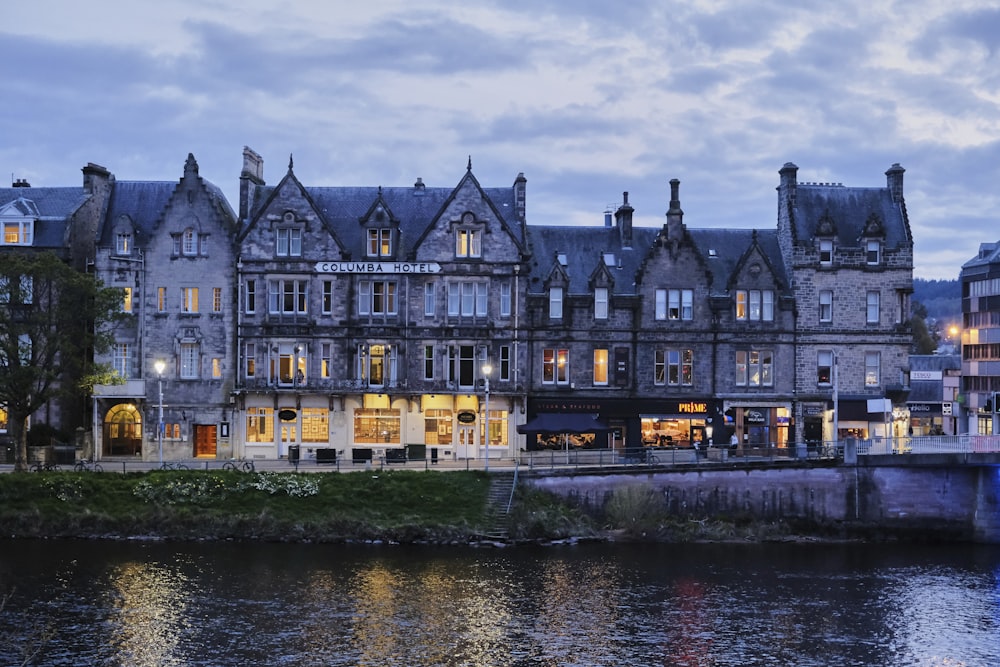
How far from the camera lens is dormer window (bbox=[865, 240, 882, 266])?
70.1m

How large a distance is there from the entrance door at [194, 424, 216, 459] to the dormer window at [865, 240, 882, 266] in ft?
146

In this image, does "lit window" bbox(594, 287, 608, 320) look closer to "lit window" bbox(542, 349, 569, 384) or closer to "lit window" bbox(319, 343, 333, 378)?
"lit window" bbox(542, 349, 569, 384)

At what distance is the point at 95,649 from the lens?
36.8 metres

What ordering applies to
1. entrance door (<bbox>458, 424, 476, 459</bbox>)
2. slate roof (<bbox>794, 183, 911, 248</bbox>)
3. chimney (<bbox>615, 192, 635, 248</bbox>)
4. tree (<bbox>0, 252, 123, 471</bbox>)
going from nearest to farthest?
tree (<bbox>0, 252, 123, 471</bbox>) → entrance door (<bbox>458, 424, 476, 459</bbox>) → slate roof (<bbox>794, 183, 911, 248</bbox>) → chimney (<bbox>615, 192, 635, 248</bbox>)

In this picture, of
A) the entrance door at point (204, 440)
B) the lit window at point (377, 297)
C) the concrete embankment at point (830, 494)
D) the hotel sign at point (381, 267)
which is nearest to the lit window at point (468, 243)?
the hotel sign at point (381, 267)

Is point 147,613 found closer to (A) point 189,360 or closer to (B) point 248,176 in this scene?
(A) point 189,360

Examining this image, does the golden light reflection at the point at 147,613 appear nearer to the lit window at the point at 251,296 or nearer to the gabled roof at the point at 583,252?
the lit window at the point at 251,296

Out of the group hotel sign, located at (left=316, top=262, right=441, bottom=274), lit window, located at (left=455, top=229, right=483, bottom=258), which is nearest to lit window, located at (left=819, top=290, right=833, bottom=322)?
lit window, located at (left=455, top=229, right=483, bottom=258)

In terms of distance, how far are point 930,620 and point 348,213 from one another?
45.0 m

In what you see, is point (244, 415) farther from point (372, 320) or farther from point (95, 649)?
point (95, 649)

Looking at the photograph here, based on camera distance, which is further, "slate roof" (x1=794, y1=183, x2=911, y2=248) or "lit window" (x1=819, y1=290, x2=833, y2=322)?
"slate roof" (x1=794, y1=183, x2=911, y2=248)

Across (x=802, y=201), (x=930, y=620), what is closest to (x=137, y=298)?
(x=802, y=201)

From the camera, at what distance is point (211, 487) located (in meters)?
57.1

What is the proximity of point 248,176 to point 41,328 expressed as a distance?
17683 mm
